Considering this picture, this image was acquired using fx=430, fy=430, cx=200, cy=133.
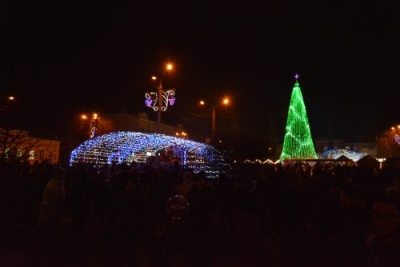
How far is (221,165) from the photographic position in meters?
22.5

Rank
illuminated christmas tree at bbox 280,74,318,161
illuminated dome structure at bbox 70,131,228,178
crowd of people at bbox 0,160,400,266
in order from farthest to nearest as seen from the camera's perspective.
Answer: illuminated christmas tree at bbox 280,74,318,161
illuminated dome structure at bbox 70,131,228,178
crowd of people at bbox 0,160,400,266

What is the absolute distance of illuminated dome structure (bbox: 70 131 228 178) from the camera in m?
21.4

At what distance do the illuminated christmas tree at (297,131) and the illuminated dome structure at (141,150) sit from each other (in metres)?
19.4

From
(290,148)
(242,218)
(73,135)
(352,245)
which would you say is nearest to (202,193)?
(352,245)

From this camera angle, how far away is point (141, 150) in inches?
936

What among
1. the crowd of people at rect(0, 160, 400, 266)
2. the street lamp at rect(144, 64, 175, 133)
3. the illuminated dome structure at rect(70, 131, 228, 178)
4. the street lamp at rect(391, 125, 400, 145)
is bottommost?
the crowd of people at rect(0, 160, 400, 266)

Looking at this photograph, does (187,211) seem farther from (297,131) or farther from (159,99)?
(297,131)

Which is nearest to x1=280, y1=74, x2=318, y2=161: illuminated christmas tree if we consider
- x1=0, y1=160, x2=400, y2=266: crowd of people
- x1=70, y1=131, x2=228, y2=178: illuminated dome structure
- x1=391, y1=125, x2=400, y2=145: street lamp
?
x1=391, y1=125, x2=400, y2=145: street lamp

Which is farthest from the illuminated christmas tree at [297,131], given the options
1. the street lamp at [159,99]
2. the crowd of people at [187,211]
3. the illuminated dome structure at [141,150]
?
the crowd of people at [187,211]

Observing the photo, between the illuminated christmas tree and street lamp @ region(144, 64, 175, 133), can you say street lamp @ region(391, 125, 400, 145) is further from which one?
street lamp @ region(144, 64, 175, 133)

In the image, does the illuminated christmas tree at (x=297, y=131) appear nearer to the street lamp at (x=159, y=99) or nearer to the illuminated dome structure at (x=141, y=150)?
the illuminated dome structure at (x=141, y=150)

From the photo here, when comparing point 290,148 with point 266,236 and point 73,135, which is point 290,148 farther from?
point 266,236

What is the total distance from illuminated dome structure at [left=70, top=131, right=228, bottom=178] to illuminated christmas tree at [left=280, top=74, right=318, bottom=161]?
1941cm

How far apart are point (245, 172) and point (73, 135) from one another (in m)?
33.8
